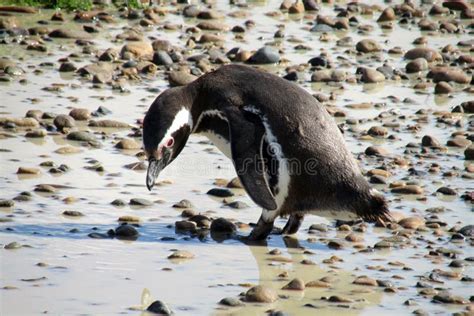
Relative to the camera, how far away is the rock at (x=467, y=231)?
7758 mm

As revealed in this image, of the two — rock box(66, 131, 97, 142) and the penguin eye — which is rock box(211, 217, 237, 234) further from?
rock box(66, 131, 97, 142)

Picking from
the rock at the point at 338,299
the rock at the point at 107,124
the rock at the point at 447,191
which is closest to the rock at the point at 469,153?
the rock at the point at 447,191

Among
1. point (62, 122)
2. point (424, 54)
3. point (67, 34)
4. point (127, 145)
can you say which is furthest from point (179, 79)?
point (424, 54)

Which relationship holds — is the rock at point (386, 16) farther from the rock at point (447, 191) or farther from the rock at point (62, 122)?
the rock at point (447, 191)

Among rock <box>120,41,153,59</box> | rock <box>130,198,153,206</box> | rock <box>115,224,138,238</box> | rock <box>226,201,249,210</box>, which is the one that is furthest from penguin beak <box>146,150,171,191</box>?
rock <box>120,41,153,59</box>

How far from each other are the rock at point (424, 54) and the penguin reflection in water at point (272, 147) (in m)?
5.94

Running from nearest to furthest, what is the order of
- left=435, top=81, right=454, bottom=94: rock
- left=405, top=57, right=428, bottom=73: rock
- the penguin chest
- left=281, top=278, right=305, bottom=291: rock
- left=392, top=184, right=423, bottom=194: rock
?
left=281, top=278, right=305, bottom=291: rock → the penguin chest → left=392, top=184, right=423, bottom=194: rock → left=435, top=81, right=454, bottom=94: rock → left=405, top=57, right=428, bottom=73: rock

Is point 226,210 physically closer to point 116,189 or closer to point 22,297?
point 116,189

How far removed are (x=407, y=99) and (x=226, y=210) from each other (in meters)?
3.92

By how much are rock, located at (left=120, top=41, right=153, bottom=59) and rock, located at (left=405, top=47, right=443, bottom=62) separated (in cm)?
304

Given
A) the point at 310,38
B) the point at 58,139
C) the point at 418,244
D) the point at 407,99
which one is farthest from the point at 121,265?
the point at 310,38

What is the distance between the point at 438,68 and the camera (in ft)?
41.3

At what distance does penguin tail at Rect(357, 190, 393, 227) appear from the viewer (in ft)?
24.4

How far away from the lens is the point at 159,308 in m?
6.01
